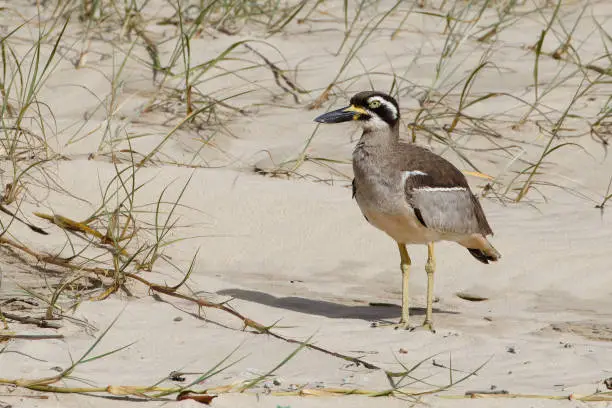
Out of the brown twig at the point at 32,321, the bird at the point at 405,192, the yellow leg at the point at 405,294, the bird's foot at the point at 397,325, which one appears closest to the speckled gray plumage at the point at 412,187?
the bird at the point at 405,192

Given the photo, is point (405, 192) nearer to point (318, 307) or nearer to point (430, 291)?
point (430, 291)

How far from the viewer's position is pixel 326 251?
20.1ft

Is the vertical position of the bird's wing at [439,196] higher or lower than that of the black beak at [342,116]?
lower

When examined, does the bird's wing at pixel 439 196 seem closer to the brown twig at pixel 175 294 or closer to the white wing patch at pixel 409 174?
the white wing patch at pixel 409 174

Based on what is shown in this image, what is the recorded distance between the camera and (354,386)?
4.12 metres

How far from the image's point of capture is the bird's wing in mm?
5262

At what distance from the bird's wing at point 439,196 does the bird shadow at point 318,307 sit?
1.58ft

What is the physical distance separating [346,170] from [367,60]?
54.3 inches

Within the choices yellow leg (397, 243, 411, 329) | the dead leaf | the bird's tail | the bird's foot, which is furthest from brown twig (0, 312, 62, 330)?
the bird's tail

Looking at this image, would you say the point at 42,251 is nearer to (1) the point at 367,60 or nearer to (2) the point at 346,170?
(2) the point at 346,170

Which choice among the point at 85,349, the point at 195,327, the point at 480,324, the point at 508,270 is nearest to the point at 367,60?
the point at 508,270

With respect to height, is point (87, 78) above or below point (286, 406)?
above

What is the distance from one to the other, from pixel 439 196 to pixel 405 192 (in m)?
0.21

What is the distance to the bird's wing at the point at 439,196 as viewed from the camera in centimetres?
526
